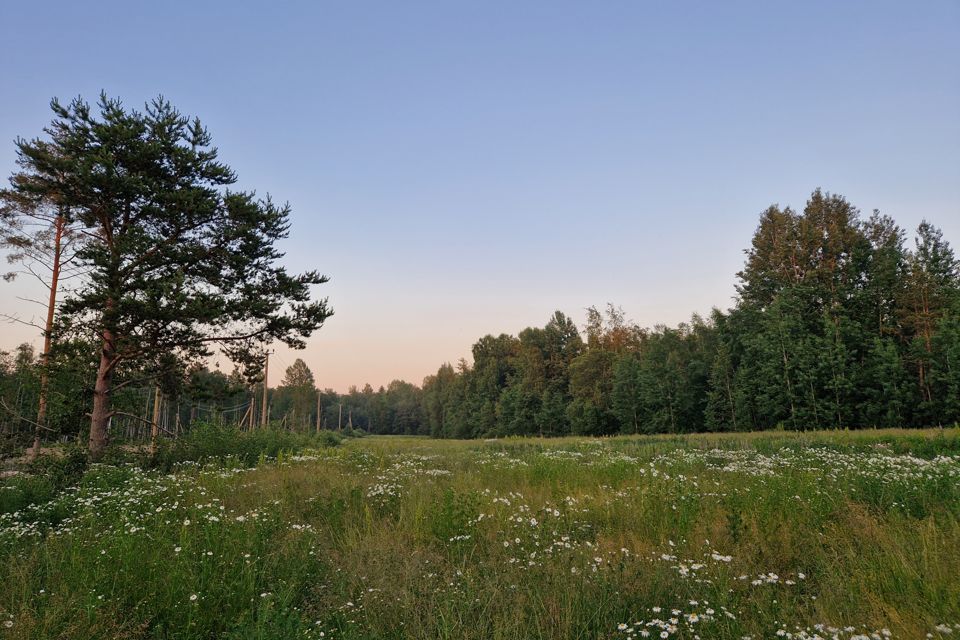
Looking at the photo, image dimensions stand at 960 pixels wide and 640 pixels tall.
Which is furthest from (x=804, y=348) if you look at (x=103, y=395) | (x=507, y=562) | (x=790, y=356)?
(x=103, y=395)

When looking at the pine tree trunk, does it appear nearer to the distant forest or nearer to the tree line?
the distant forest

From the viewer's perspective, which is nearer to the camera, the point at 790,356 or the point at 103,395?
the point at 103,395

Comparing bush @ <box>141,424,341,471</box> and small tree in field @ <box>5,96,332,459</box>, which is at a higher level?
small tree in field @ <box>5,96,332,459</box>

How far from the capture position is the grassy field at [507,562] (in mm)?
3711

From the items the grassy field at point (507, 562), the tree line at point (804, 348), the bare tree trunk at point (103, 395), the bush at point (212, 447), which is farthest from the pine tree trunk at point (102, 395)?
the tree line at point (804, 348)

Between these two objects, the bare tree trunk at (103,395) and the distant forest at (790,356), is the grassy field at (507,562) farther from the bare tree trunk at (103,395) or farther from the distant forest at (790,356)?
the distant forest at (790,356)

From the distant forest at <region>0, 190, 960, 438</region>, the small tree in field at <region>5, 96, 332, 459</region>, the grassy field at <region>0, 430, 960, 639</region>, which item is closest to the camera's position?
the grassy field at <region>0, 430, 960, 639</region>

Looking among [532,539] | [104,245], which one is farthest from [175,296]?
[532,539]

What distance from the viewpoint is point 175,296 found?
469 inches

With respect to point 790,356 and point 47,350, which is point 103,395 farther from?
point 790,356

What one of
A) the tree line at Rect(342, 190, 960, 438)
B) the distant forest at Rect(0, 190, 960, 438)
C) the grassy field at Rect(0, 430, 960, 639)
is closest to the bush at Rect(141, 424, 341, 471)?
the distant forest at Rect(0, 190, 960, 438)

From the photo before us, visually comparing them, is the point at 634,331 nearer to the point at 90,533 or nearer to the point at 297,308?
the point at 297,308

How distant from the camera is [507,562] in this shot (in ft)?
16.6

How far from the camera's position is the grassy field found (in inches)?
146
